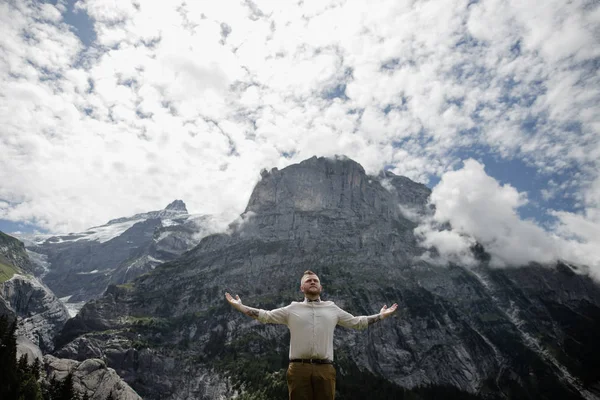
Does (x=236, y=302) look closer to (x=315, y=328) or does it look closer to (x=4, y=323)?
(x=315, y=328)

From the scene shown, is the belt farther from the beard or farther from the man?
the beard

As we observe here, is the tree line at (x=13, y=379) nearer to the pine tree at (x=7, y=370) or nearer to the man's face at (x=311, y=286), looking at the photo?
the pine tree at (x=7, y=370)

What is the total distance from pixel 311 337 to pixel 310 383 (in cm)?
97

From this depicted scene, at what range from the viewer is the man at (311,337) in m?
8.10

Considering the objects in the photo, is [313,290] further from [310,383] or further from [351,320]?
[310,383]

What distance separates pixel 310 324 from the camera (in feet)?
28.4

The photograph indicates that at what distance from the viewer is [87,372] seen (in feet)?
454

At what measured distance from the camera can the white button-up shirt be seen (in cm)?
846

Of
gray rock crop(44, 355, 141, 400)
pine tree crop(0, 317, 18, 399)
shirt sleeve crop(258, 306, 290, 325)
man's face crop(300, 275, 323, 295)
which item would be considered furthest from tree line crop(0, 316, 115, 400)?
man's face crop(300, 275, 323, 295)

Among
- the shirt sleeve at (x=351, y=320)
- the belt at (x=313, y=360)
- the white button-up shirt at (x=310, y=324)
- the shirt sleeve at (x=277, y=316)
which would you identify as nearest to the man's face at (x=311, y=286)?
the white button-up shirt at (x=310, y=324)

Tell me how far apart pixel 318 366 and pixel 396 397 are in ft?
672

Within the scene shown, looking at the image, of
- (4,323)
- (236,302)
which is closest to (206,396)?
(4,323)

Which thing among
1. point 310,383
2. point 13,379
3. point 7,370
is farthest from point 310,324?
point 7,370

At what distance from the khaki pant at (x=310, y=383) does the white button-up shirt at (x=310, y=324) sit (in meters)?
0.29
